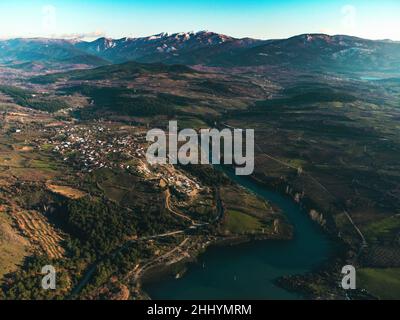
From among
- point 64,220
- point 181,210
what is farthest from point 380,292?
point 64,220

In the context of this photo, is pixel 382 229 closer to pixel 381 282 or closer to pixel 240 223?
pixel 381 282

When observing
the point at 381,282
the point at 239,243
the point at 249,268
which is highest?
the point at 239,243

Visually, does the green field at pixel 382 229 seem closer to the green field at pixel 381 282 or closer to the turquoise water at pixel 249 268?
the turquoise water at pixel 249 268

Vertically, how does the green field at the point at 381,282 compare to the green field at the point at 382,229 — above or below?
below

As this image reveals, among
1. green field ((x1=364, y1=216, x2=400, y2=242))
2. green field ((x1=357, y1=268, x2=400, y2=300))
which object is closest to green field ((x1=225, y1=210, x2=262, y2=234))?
green field ((x1=364, y1=216, x2=400, y2=242))

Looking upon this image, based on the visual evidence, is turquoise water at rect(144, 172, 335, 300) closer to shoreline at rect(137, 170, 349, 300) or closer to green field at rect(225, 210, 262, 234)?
shoreline at rect(137, 170, 349, 300)

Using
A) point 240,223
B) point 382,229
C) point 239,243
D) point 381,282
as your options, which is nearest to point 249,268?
point 239,243

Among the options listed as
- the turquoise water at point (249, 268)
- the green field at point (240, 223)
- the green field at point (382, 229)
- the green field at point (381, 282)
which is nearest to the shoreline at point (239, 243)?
the turquoise water at point (249, 268)
